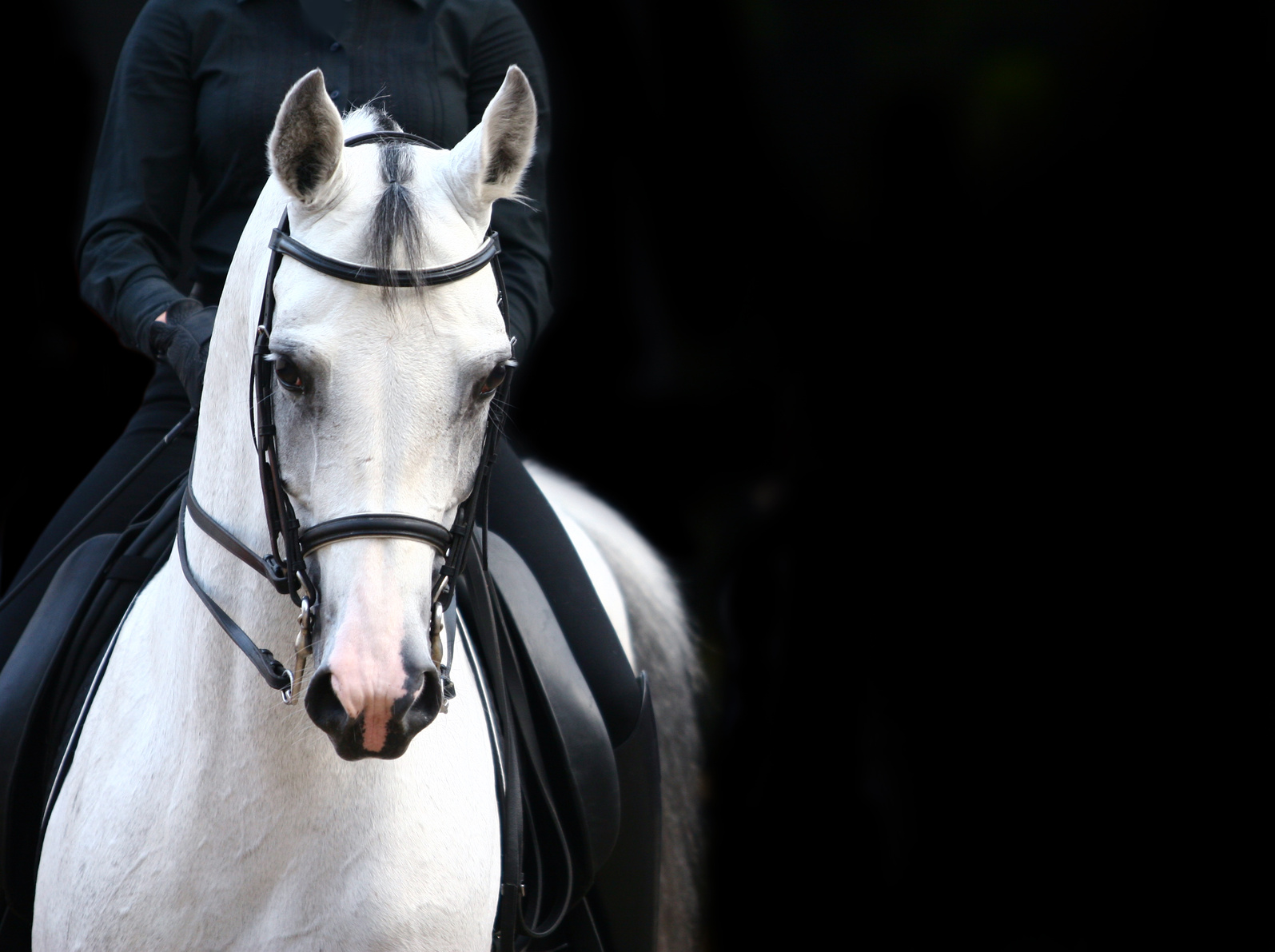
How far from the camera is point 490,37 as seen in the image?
2797 mm

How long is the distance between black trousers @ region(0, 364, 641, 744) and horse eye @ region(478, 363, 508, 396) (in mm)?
958

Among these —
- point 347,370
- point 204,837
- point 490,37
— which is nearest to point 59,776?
point 204,837

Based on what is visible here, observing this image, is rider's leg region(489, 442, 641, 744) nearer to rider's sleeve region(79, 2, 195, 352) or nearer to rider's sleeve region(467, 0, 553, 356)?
rider's sleeve region(467, 0, 553, 356)

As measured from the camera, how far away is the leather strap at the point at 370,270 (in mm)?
1677

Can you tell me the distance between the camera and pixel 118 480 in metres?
2.59

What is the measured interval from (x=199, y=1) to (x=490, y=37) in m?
0.68

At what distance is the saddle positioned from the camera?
217 cm

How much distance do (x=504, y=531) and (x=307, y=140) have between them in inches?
48.8

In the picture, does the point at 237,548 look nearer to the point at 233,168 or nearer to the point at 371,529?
the point at 371,529

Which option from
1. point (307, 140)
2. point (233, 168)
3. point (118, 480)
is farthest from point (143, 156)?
point (307, 140)

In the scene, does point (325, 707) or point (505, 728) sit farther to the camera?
point (505, 728)

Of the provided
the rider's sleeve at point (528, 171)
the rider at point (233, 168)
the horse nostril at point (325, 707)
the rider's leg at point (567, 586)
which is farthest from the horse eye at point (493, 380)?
the rider's leg at point (567, 586)

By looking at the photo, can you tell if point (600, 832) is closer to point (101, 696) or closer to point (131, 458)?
point (101, 696)

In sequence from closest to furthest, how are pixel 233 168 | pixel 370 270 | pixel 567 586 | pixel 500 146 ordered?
pixel 370 270, pixel 500 146, pixel 233 168, pixel 567 586
